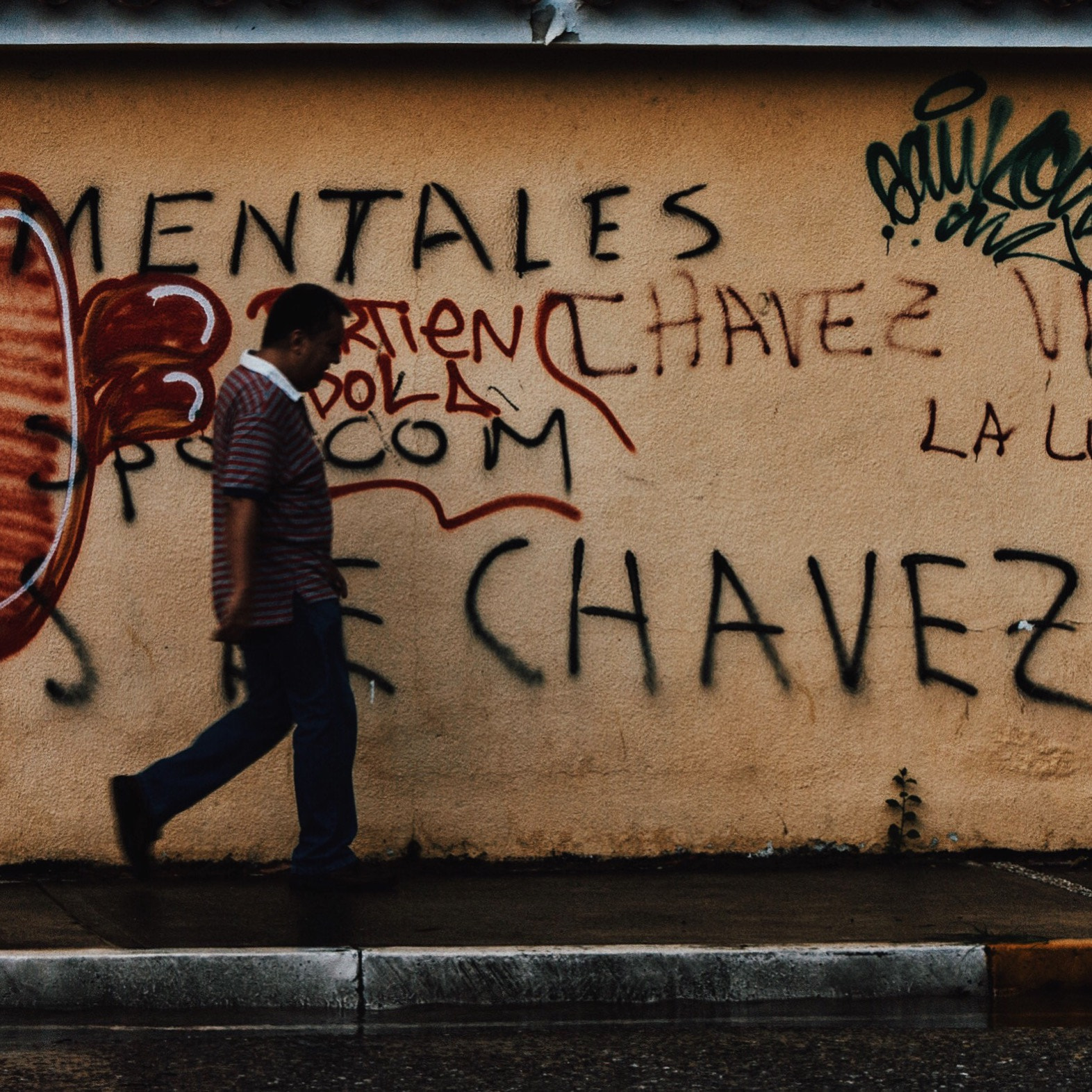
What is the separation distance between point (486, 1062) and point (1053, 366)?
3232 mm

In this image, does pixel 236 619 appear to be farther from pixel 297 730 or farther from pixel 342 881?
pixel 342 881

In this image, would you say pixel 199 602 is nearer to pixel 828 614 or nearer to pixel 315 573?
pixel 315 573

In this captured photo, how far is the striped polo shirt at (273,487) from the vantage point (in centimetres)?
519

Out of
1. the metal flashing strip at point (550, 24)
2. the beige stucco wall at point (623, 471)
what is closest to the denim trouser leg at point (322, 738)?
the beige stucco wall at point (623, 471)

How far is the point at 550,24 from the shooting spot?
18.9ft

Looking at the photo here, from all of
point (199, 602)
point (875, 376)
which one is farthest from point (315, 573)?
point (875, 376)

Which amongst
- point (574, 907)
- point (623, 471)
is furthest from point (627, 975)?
point (623, 471)

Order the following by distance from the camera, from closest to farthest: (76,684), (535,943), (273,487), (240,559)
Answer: (535,943), (240,559), (273,487), (76,684)

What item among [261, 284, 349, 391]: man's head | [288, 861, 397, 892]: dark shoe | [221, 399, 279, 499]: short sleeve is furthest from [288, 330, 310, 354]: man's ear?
[288, 861, 397, 892]: dark shoe

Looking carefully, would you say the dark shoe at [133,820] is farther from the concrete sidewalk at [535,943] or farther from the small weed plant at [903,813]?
the small weed plant at [903,813]

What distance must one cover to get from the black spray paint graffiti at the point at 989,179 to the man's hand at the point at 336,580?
221 centimetres

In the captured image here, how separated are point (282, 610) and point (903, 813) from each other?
7.51 ft

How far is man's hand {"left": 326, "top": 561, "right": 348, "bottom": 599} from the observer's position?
539 centimetres

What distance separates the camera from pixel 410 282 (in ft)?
19.6
